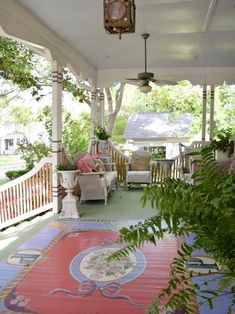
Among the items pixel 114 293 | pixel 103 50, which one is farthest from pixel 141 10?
pixel 114 293

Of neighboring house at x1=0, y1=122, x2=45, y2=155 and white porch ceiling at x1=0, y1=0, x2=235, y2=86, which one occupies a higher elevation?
white porch ceiling at x1=0, y1=0, x2=235, y2=86

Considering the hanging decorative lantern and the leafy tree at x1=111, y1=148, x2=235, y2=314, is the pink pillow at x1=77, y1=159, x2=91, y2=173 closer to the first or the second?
the hanging decorative lantern

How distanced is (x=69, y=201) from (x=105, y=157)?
2.59 m

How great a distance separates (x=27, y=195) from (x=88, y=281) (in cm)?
254

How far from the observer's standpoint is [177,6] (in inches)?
150

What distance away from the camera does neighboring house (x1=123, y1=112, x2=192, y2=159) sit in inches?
539

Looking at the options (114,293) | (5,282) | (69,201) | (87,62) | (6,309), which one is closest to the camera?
(6,309)

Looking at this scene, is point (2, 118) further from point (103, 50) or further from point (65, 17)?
point (65, 17)

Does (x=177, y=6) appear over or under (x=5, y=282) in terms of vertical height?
over

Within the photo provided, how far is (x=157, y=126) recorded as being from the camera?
47.0 ft

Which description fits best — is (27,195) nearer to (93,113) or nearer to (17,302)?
(17,302)

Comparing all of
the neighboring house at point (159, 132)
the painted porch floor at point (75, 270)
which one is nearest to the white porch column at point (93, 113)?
the painted porch floor at point (75, 270)

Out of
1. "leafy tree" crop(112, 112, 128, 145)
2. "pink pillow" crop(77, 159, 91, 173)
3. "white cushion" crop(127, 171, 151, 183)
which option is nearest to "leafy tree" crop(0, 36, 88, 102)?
"pink pillow" crop(77, 159, 91, 173)

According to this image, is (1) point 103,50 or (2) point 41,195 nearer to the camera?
(2) point 41,195
